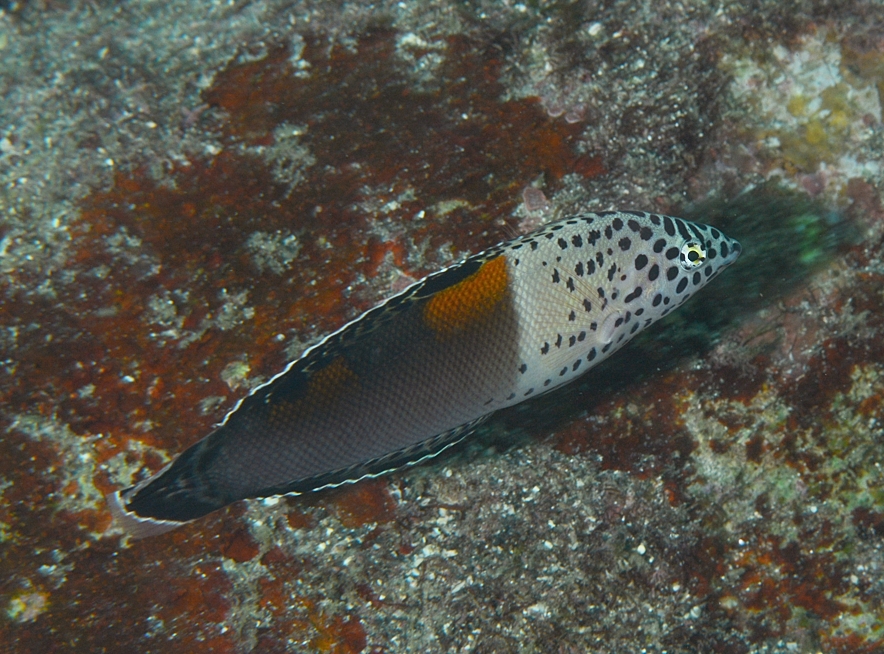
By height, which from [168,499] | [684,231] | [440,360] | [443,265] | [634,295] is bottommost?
[634,295]

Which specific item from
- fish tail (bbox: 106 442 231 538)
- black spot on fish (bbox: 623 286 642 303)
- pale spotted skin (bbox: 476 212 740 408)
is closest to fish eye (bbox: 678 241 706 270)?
pale spotted skin (bbox: 476 212 740 408)

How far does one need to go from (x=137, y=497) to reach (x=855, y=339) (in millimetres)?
4290

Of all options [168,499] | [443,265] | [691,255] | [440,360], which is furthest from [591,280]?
[168,499]

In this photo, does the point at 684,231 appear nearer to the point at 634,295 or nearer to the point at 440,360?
the point at 634,295

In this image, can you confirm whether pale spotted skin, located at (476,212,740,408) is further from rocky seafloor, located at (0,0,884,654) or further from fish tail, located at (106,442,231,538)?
fish tail, located at (106,442,231,538)

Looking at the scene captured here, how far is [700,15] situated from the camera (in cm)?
404

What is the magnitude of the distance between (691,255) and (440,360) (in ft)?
4.82

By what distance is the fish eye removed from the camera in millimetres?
2990

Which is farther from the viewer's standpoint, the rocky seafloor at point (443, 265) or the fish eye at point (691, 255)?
the rocky seafloor at point (443, 265)

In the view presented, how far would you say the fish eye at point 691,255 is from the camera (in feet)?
9.81

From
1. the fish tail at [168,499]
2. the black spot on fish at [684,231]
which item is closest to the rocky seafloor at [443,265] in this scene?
the fish tail at [168,499]

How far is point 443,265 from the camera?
3756 mm

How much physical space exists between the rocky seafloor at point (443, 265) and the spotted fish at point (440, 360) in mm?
705

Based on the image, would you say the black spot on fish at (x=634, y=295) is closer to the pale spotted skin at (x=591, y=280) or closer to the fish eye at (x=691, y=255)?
the pale spotted skin at (x=591, y=280)
